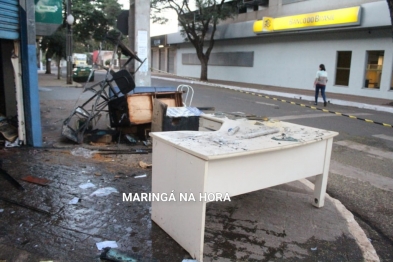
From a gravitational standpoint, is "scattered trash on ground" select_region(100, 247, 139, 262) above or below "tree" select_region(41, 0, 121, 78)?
below

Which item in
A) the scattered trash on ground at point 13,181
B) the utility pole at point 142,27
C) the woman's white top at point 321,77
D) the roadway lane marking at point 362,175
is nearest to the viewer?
the scattered trash on ground at point 13,181

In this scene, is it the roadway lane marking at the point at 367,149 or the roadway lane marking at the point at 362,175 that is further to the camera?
the roadway lane marking at the point at 367,149

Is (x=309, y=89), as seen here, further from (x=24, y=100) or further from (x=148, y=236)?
(x=148, y=236)

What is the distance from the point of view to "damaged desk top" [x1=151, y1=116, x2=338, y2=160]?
3213 mm

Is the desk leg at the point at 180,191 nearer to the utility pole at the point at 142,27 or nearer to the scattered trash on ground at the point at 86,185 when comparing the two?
the scattered trash on ground at the point at 86,185

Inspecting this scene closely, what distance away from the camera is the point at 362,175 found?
5.98 metres

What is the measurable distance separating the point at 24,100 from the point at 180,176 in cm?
431

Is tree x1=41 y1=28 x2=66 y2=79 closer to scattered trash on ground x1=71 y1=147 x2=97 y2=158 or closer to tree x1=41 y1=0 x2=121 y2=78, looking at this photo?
tree x1=41 y1=0 x2=121 y2=78

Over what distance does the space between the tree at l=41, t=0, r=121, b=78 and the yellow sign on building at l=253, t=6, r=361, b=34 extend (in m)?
12.5

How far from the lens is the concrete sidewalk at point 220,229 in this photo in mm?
3355

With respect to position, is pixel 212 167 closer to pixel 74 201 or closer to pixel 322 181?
pixel 322 181

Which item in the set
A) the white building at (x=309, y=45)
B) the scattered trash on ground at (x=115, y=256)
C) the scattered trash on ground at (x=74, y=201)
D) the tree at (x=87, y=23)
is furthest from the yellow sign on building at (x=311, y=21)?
the scattered trash on ground at (x=115, y=256)

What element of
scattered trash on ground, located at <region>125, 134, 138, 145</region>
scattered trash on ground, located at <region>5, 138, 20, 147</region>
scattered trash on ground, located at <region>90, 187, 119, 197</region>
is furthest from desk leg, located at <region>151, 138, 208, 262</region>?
scattered trash on ground, located at <region>5, 138, 20, 147</region>

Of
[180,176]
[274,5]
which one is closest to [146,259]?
[180,176]
